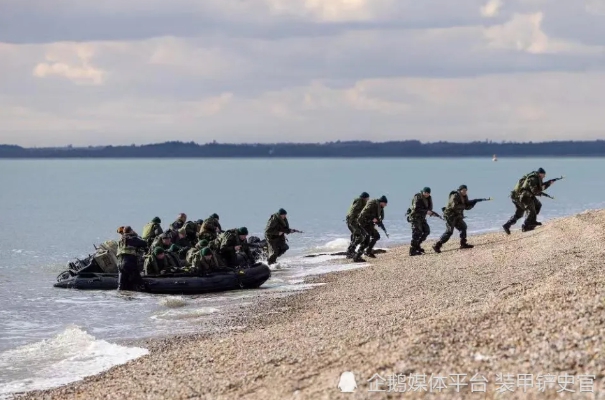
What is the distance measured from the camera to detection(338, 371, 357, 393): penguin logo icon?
10883 mm

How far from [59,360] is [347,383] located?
8252 millimetres

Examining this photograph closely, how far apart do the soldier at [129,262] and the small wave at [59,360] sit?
4.69 metres

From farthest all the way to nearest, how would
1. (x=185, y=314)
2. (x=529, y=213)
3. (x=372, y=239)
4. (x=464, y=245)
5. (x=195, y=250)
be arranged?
(x=529, y=213)
(x=372, y=239)
(x=464, y=245)
(x=195, y=250)
(x=185, y=314)

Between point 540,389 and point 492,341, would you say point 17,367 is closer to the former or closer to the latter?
point 492,341

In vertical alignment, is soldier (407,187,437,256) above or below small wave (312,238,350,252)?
above

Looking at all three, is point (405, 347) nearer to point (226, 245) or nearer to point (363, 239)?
point (226, 245)

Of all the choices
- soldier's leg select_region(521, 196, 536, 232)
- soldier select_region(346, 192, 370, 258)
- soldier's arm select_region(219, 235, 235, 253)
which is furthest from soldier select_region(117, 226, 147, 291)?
soldier's leg select_region(521, 196, 536, 232)

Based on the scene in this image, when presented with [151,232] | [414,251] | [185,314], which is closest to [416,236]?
[414,251]

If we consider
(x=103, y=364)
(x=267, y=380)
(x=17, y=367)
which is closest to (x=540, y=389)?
(x=267, y=380)

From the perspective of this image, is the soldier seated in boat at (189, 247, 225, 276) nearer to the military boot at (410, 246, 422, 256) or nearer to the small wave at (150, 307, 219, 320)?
the small wave at (150, 307, 219, 320)

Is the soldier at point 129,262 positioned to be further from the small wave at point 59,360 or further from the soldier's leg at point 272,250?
the soldier's leg at point 272,250

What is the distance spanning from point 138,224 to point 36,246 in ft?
68.4

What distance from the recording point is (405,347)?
469 inches

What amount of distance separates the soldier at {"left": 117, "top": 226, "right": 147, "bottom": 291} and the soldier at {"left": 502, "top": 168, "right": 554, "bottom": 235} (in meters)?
12.6
